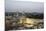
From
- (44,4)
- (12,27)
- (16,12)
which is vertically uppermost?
(44,4)

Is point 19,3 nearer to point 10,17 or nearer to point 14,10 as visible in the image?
point 14,10

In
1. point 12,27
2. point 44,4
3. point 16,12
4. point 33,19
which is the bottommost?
point 12,27

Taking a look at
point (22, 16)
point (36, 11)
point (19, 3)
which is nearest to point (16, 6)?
point (19, 3)

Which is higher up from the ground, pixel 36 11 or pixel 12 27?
pixel 36 11

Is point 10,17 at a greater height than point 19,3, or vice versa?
point 19,3

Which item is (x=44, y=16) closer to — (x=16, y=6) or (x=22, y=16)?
(x=22, y=16)
